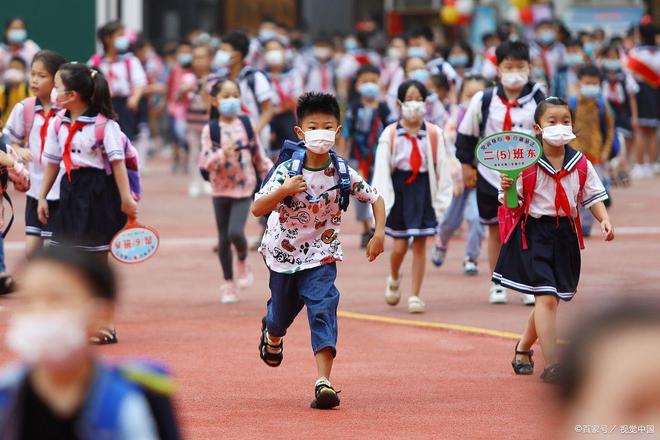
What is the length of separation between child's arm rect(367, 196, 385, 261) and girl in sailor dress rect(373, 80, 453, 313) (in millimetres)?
2849

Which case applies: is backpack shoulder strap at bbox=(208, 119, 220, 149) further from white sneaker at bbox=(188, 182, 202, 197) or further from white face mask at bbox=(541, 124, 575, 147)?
white sneaker at bbox=(188, 182, 202, 197)

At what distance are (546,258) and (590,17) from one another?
22.8 metres

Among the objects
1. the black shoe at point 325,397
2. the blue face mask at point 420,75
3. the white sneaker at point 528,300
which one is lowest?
the white sneaker at point 528,300

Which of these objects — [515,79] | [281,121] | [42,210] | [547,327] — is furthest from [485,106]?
[281,121]

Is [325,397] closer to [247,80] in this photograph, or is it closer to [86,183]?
[86,183]

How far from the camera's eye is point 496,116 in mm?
10133

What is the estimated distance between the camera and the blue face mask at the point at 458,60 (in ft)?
69.7

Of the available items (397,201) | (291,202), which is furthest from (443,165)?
(291,202)

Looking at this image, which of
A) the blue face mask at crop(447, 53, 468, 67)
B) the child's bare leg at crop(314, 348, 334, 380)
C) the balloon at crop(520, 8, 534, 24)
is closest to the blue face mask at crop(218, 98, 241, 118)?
the child's bare leg at crop(314, 348, 334, 380)

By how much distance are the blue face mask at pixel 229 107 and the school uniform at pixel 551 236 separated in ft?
11.7

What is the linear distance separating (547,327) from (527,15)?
22.2 metres

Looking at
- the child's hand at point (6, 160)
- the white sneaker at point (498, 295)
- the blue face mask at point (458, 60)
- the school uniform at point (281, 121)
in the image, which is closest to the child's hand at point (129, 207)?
the child's hand at point (6, 160)

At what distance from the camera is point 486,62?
19656 mm

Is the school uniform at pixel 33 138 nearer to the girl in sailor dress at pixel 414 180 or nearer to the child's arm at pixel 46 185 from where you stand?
the child's arm at pixel 46 185
